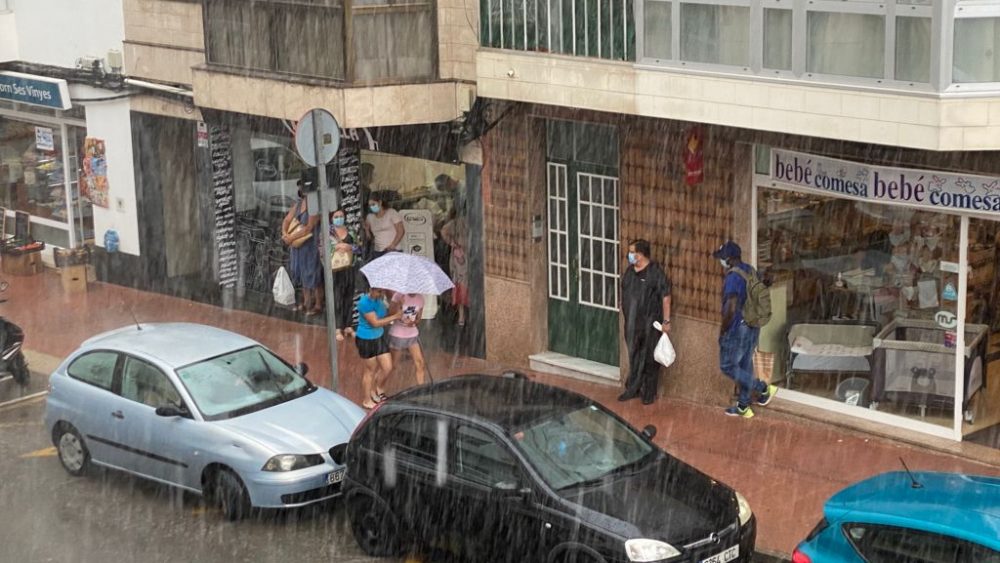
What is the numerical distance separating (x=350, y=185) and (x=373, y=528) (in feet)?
27.2

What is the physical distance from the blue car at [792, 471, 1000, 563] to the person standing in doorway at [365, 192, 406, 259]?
33.1 ft

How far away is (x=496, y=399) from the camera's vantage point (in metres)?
12.3

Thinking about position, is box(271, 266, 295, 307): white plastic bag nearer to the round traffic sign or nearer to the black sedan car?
the round traffic sign

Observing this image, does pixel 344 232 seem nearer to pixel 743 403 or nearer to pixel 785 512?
pixel 743 403

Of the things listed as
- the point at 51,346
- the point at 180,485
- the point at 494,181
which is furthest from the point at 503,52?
the point at 51,346

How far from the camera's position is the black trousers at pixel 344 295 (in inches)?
765

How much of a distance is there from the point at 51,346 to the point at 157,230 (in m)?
3.20

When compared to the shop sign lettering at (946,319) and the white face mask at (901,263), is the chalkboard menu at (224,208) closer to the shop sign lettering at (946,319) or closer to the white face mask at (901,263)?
the white face mask at (901,263)

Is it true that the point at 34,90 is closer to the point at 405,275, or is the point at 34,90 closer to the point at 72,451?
the point at 72,451

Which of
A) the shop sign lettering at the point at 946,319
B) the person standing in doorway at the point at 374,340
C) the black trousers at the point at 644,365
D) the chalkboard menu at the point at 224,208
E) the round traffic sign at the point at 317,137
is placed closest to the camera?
the shop sign lettering at the point at 946,319

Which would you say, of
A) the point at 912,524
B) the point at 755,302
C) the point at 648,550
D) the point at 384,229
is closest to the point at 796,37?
the point at 755,302

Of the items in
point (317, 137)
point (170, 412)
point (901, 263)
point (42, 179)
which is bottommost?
point (170, 412)

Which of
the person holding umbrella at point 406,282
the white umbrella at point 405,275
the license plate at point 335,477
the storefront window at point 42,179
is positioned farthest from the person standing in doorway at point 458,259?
the storefront window at point 42,179

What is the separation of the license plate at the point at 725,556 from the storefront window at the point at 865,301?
426 cm
